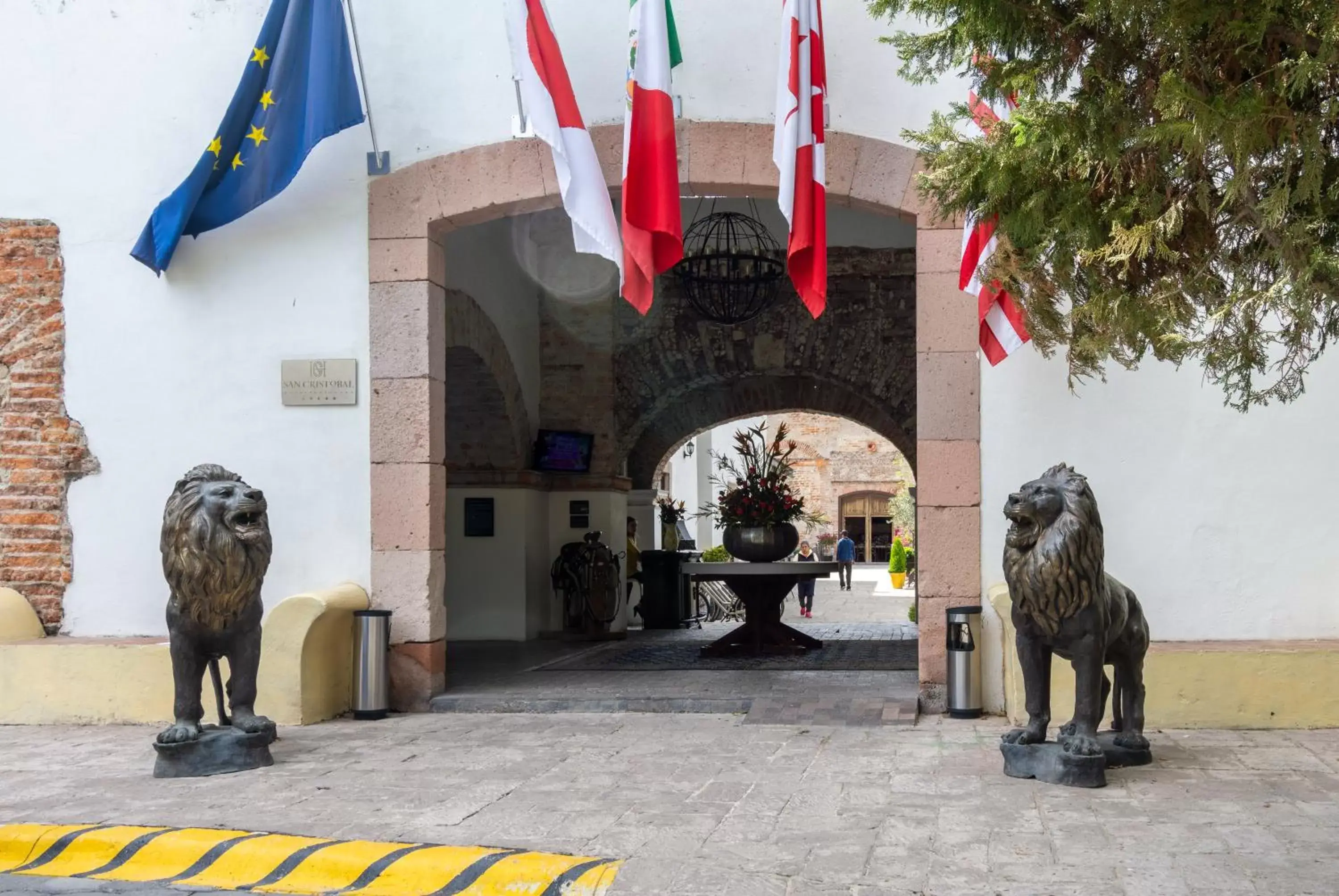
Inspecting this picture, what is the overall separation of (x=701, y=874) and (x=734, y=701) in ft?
10.7

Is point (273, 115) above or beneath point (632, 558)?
above

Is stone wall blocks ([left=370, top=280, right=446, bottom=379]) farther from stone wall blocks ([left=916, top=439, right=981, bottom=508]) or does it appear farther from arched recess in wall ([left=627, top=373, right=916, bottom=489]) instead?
arched recess in wall ([left=627, top=373, right=916, bottom=489])

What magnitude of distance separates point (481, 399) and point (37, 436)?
14.0ft

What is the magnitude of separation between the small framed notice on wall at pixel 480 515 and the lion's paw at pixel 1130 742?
7.25 metres

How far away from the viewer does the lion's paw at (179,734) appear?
5.43 meters

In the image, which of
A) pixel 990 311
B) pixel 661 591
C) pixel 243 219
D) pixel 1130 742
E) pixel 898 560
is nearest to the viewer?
pixel 1130 742

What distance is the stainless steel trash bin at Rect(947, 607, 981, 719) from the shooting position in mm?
6691

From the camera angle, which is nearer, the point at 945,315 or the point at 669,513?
the point at 945,315

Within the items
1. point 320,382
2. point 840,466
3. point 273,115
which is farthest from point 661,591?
point 840,466

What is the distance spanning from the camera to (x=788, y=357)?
12.5 meters

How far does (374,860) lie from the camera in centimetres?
407

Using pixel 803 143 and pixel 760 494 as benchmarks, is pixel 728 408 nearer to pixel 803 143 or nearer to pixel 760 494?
pixel 760 494

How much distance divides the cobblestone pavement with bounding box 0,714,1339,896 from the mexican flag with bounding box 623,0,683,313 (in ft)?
7.34

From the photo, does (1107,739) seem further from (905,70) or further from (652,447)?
(652,447)
